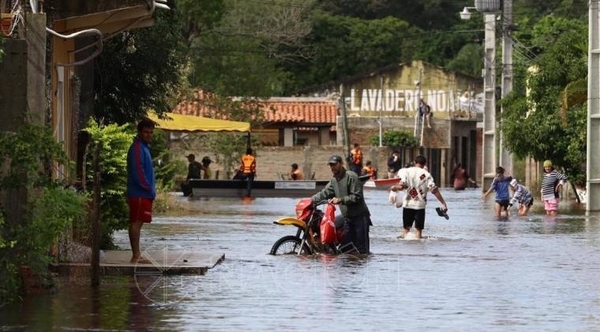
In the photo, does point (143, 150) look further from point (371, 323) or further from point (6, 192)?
point (371, 323)

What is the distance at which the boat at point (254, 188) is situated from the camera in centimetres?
4859

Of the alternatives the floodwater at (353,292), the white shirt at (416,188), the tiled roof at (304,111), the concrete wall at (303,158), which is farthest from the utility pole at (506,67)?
the white shirt at (416,188)

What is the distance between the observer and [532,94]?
50.3m

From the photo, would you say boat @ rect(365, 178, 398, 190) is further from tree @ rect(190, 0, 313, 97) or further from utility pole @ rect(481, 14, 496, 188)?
tree @ rect(190, 0, 313, 97)

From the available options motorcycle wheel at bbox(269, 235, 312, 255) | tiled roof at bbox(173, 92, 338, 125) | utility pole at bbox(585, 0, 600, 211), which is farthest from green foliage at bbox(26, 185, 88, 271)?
tiled roof at bbox(173, 92, 338, 125)

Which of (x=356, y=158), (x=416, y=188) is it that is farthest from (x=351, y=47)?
(x=416, y=188)

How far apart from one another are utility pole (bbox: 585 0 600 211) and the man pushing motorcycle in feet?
63.2

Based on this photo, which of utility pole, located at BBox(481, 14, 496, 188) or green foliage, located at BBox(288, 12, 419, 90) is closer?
utility pole, located at BBox(481, 14, 496, 188)

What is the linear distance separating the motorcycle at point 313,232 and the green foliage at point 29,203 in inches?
238

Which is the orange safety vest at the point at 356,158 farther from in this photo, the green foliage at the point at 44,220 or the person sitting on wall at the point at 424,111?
the green foliage at the point at 44,220

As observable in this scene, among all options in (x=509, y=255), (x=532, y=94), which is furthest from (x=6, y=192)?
(x=532, y=94)

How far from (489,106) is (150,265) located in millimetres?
45105

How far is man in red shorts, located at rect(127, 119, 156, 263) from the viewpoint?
60.0ft

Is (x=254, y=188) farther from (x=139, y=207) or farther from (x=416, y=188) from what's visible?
(x=139, y=207)
